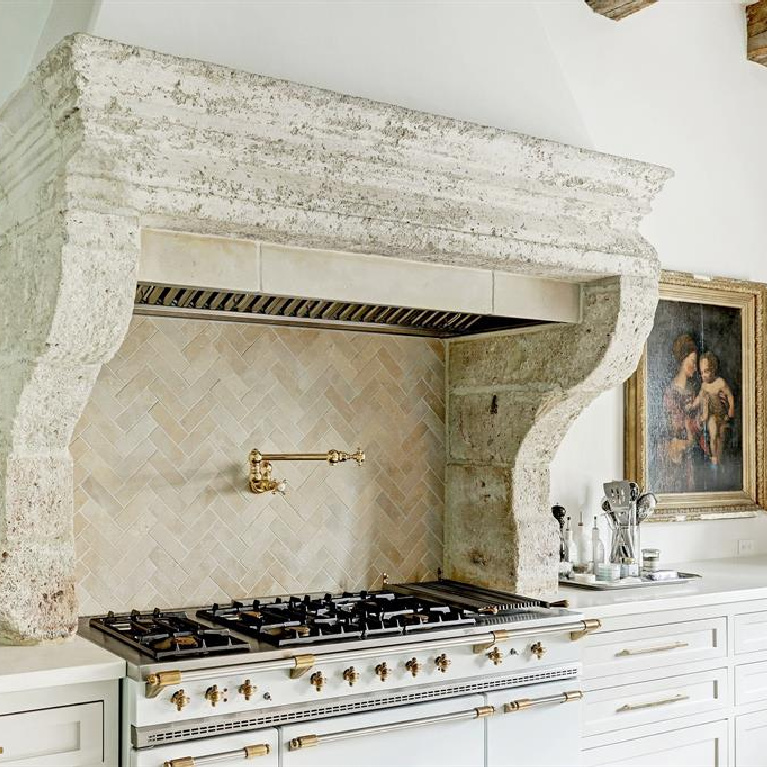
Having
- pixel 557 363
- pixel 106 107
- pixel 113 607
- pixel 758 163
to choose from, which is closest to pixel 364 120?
pixel 106 107

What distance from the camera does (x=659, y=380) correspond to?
4.18m

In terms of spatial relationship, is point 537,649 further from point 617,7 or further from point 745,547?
point 617,7

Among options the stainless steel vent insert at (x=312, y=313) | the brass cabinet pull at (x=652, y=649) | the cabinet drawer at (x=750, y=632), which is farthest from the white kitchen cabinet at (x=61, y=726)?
Result: the cabinet drawer at (x=750, y=632)

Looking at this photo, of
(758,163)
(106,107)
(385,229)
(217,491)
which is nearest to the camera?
(106,107)

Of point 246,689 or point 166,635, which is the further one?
point 166,635

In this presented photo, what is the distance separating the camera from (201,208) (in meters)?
2.36

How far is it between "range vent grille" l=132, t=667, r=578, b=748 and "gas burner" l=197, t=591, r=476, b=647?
0.16 metres

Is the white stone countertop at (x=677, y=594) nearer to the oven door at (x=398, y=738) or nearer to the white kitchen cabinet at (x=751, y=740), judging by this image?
the white kitchen cabinet at (x=751, y=740)

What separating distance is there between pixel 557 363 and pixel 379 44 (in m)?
1.15

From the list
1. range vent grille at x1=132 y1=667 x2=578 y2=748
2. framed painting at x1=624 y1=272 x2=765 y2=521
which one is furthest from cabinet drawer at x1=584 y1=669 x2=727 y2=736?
framed painting at x1=624 y1=272 x2=765 y2=521

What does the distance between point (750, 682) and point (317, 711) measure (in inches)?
71.2

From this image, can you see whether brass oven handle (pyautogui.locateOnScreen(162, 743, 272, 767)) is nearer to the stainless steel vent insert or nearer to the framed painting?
the stainless steel vent insert

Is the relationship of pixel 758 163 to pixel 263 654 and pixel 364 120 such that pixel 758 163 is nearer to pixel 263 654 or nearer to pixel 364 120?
pixel 364 120

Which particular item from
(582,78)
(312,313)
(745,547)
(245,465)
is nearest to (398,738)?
(245,465)
